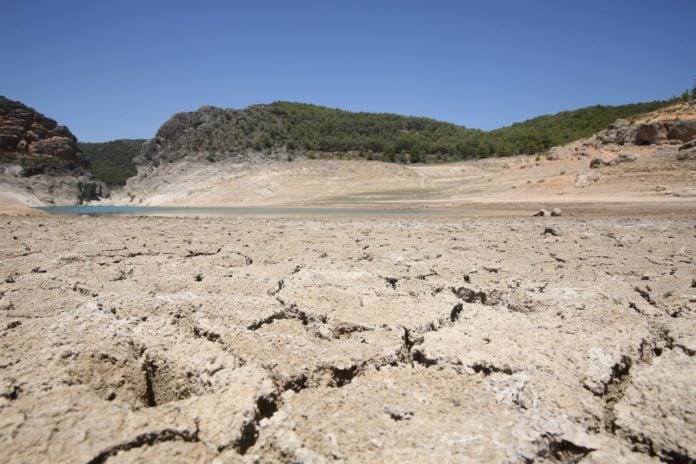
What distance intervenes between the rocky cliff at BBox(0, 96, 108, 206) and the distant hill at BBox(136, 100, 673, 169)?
12.2 meters

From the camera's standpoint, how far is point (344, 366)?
6.70 ft

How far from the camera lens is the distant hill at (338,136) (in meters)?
41.5

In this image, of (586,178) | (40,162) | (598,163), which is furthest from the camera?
(40,162)

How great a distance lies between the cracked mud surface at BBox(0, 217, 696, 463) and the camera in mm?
1543

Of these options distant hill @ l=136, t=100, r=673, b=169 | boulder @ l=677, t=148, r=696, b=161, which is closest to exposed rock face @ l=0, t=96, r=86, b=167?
distant hill @ l=136, t=100, r=673, b=169

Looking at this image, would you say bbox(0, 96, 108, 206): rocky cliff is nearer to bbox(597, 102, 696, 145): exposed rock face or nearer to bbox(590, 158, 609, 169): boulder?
bbox(590, 158, 609, 169): boulder

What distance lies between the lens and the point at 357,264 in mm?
4320

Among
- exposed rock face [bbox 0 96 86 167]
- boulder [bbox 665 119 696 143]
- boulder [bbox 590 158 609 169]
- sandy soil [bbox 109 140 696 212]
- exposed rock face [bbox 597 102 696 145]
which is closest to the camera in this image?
sandy soil [bbox 109 140 696 212]

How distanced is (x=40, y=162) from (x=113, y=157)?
36.8 meters

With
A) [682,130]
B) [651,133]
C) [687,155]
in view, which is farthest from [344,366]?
[651,133]

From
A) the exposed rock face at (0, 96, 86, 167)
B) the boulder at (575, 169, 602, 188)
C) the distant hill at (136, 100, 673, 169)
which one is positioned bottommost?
the boulder at (575, 169, 602, 188)

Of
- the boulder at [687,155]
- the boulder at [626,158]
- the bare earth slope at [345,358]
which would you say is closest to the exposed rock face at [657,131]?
the boulder at [626,158]

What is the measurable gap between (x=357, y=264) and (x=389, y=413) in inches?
103

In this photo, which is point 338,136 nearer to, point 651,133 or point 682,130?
point 651,133
